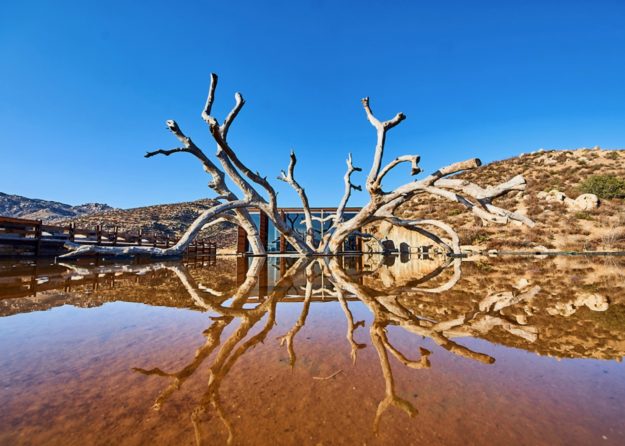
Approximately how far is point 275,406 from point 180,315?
6.43ft

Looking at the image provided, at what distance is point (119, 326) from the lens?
7.95 feet

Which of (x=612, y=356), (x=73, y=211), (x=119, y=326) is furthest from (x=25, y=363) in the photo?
(x=73, y=211)

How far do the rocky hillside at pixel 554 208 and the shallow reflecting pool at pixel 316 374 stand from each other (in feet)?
Answer: 56.2

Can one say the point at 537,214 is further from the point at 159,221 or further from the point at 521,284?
the point at 159,221

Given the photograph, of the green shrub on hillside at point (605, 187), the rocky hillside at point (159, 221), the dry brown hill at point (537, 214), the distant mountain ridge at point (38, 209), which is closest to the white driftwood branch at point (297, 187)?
the dry brown hill at point (537, 214)

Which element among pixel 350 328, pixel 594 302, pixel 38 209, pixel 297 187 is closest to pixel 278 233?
pixel 297 187

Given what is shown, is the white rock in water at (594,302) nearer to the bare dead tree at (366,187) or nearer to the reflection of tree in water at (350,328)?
the reflection of tree in water at (350,328)

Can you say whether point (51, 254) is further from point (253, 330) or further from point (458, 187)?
point (458, 187)

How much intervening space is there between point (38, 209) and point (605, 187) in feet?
325

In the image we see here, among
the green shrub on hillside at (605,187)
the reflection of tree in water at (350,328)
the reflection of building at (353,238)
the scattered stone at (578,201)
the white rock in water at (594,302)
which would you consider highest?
the green shrub on hillside at (605,187)

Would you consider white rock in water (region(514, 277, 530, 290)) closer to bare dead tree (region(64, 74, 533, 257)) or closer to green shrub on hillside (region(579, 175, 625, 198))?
bare dead tree (region(64, 74, 533, 257))

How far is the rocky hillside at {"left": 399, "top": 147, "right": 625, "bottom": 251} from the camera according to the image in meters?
16.4

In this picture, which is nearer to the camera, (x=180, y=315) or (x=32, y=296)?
(x=180, y=315)

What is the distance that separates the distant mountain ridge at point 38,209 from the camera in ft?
207
